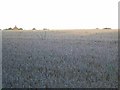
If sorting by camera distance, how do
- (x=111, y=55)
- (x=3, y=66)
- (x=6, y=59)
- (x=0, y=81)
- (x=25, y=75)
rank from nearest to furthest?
(x=0, y=81) → (x=25, y=75) → (x=3, y=66) → (x=6, y=59) → (x=111, y=55)

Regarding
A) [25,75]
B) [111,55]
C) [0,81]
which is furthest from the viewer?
[111,55]

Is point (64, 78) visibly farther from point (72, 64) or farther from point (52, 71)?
point (72, 64)

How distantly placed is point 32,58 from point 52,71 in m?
3.67

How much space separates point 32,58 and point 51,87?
603cm

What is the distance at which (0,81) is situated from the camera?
11492mm

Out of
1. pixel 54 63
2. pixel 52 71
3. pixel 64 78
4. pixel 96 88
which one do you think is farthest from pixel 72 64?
pixel 96 88

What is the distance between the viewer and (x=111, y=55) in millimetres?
18094

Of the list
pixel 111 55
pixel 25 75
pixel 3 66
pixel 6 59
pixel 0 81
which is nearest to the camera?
pixel 0 81

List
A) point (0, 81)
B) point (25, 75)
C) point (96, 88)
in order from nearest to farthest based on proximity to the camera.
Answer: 1. point (96, 88)
2. point (0, 81)
3. point (25, 75)

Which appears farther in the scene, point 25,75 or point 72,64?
point 72,64

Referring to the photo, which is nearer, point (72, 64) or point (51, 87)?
point (51, 87)

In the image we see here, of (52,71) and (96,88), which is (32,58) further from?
(96,88)

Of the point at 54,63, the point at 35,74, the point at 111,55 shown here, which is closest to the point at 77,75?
the point at 35,74

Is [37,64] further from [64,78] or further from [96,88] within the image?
[96,88]
